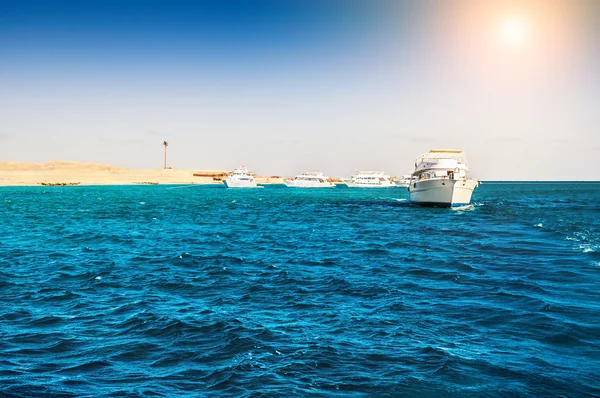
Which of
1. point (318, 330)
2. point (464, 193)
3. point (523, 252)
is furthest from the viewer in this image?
point (464, 193)

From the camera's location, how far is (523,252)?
2709 centimetres

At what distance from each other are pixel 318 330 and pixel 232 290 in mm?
5817

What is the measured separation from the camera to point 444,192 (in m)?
59.4

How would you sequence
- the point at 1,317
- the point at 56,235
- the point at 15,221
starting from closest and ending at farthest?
1. the point at 1,317
2. the point at 56,235
3. the point at 15,221

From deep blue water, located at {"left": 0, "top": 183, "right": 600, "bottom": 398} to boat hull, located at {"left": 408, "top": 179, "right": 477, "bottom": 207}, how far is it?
1165 inches

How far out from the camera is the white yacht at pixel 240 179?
173m

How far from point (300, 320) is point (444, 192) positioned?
49.5 metres

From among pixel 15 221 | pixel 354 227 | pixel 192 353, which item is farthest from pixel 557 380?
pixel 15 221

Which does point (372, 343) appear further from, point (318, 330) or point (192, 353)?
point (192, 353)

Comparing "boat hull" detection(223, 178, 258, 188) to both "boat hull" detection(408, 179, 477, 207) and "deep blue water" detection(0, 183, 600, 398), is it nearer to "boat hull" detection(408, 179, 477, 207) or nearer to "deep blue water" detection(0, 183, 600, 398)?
"boat hull" detection(408, 179, 477, 207)

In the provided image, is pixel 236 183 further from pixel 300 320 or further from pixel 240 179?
pixel 300 320

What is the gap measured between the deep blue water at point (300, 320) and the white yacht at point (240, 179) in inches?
5684

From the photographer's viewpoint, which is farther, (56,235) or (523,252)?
(56,235)

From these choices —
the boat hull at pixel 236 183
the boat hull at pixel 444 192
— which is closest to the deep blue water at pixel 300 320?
the boat hull at pixel 444 192
